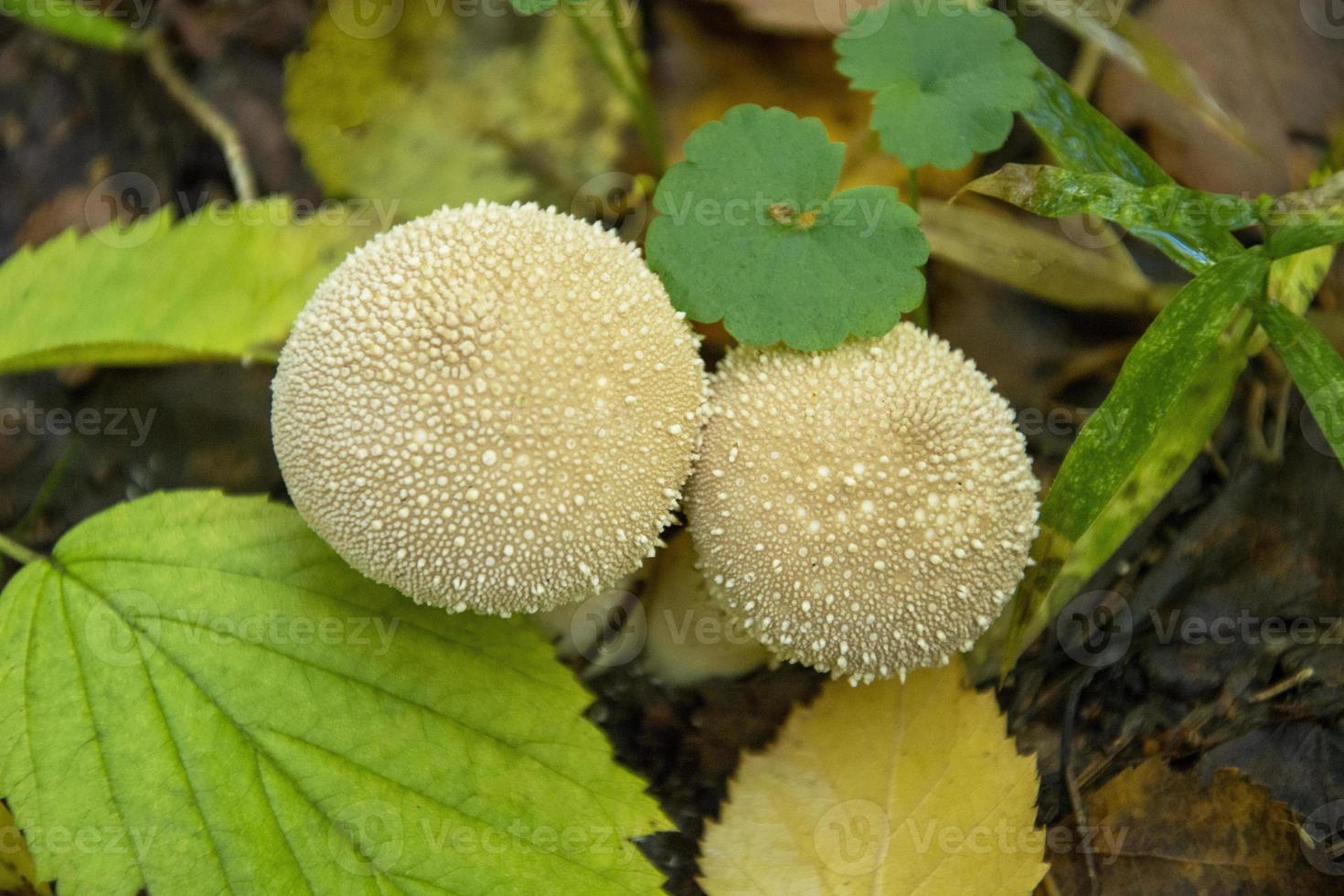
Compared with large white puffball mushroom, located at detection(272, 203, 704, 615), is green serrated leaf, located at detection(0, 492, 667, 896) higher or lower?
lower

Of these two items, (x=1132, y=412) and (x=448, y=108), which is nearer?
(x=1132, y=412)

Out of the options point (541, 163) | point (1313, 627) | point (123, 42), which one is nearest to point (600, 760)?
point (541, 163)

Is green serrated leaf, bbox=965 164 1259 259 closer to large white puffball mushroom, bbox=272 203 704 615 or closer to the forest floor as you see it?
the forest floor

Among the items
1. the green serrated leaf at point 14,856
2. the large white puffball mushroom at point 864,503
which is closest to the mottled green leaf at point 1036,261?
the large white puffball mushroom at point 864,503

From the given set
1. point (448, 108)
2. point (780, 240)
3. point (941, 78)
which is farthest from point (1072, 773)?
point (448, 108)

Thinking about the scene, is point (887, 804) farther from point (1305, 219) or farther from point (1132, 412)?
point (1305, 219)

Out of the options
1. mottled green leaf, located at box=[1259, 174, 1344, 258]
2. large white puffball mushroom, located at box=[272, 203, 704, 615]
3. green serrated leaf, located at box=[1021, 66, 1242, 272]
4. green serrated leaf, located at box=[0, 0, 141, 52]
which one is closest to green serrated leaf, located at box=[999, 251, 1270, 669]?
mottled green leaf, located at box=[1259, 174, 1344, 258]
